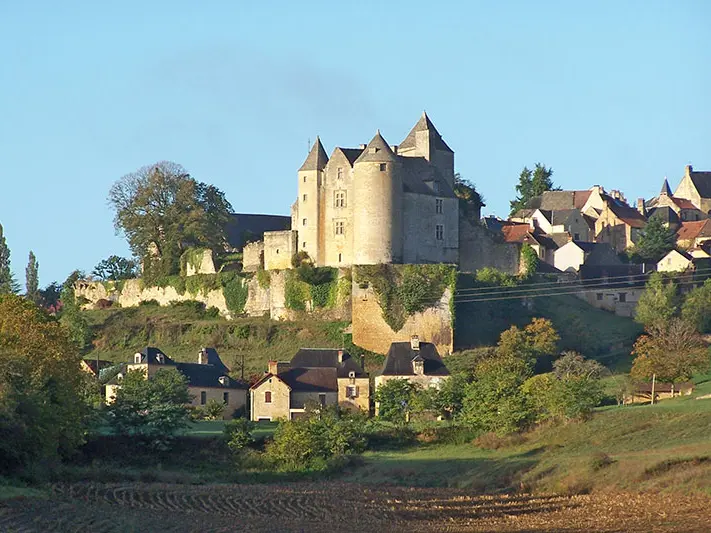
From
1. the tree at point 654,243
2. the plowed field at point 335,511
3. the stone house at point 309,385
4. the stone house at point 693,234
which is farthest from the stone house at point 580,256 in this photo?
the plowed field at point 335,511

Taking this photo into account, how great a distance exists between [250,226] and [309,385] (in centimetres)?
2716

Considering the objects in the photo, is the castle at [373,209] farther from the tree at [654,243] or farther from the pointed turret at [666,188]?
the pointed turret at [666,188]

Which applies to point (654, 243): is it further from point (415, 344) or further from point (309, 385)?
point (309, 385)

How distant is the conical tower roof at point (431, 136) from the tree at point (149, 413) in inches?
888

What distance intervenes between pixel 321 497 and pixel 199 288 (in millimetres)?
36087

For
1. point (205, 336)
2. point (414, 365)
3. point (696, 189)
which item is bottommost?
point (414, 365)

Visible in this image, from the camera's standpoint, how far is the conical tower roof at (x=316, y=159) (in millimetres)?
82625

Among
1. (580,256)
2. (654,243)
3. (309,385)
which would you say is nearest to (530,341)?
(309,385)

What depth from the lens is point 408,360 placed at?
7331 centimetres

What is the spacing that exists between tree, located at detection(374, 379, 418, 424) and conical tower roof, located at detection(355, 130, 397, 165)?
42.2ft

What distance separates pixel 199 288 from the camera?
85.8 m

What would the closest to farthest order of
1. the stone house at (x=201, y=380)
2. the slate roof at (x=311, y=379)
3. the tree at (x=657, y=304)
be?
the slate roof at (x=311, y=379) → the stone house at (x=201, y=380) → the tree at (x=657, y=304)

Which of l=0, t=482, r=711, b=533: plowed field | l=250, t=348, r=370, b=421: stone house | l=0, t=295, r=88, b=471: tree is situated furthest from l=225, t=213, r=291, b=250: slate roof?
l=0, t=482, r=711, b=533: plowed field

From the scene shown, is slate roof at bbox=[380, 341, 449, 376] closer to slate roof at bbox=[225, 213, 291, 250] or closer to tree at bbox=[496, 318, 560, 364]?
tree at bbox=[496, 318, 560, 364]
